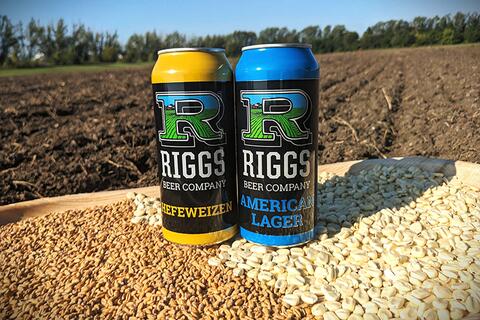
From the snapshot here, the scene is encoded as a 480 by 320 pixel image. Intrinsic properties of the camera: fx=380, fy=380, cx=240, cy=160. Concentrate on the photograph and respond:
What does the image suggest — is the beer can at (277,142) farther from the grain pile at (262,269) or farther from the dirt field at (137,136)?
the dirt field at (137,136)

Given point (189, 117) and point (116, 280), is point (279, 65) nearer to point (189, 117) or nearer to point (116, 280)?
→ point (189, 117)

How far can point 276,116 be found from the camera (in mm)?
2443

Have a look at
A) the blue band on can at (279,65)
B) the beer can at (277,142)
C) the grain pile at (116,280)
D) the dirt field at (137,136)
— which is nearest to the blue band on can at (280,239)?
the beer can at (277,142)

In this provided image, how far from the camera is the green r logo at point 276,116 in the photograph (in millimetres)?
2418

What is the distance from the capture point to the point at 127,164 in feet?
17.5

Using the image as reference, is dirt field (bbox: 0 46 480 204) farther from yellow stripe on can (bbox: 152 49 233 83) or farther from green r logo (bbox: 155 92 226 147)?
yellow stripe on can (bbox: 152 49 233 83)

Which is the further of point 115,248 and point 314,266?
point 115,248

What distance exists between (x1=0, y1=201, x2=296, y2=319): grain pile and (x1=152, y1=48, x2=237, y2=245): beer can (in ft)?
0.82

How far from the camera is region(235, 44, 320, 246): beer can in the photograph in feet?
7.84

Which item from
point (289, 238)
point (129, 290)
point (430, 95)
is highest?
point (430, 95)

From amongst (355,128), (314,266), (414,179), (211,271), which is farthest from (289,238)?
(355,128)

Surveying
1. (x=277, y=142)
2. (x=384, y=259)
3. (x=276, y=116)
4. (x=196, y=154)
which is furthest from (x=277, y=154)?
(x=384, y=259)

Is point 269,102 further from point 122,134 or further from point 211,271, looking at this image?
point 122,134

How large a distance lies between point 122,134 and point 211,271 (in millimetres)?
5031
